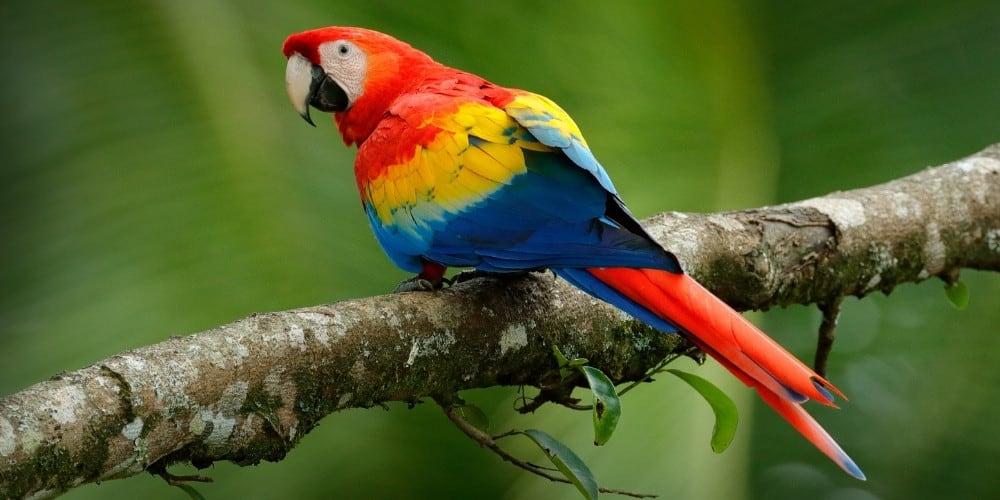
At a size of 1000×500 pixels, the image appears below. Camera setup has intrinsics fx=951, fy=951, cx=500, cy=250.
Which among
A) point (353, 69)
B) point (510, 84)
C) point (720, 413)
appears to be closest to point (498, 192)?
point (720, 413)

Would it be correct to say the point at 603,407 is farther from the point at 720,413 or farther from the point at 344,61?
the point at 344,61

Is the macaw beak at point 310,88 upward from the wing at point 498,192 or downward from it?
upward

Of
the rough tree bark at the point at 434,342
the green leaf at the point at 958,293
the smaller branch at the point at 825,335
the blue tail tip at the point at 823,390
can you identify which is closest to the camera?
the rough tree bark at the point at 434,342

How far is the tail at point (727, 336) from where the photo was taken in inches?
48.0

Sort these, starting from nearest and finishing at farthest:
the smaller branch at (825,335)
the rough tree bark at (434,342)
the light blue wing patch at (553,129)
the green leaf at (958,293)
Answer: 1. the rough tree bark at (434,342)
2. the light blue wing patch at (553,129)
3. the smaller branch at (825,335)
4. the green leaf at (958,293)

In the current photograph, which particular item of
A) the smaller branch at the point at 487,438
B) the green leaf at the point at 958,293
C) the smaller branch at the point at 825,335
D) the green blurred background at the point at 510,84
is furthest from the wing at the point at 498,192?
the green leaf at the point at 958,293

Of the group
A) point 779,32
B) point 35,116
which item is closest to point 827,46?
point 779,32

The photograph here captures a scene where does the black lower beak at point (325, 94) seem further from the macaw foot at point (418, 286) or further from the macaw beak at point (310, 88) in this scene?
the macaw foot at point (418, 286)

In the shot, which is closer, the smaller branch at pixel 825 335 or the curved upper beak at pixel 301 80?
the smaller branch at pixel 825 335

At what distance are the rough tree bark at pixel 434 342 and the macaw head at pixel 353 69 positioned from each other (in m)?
0.59

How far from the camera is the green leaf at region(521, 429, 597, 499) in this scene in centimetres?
126

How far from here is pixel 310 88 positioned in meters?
1.99

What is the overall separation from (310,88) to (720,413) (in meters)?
1.11

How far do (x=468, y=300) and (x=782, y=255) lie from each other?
0.63 meters
